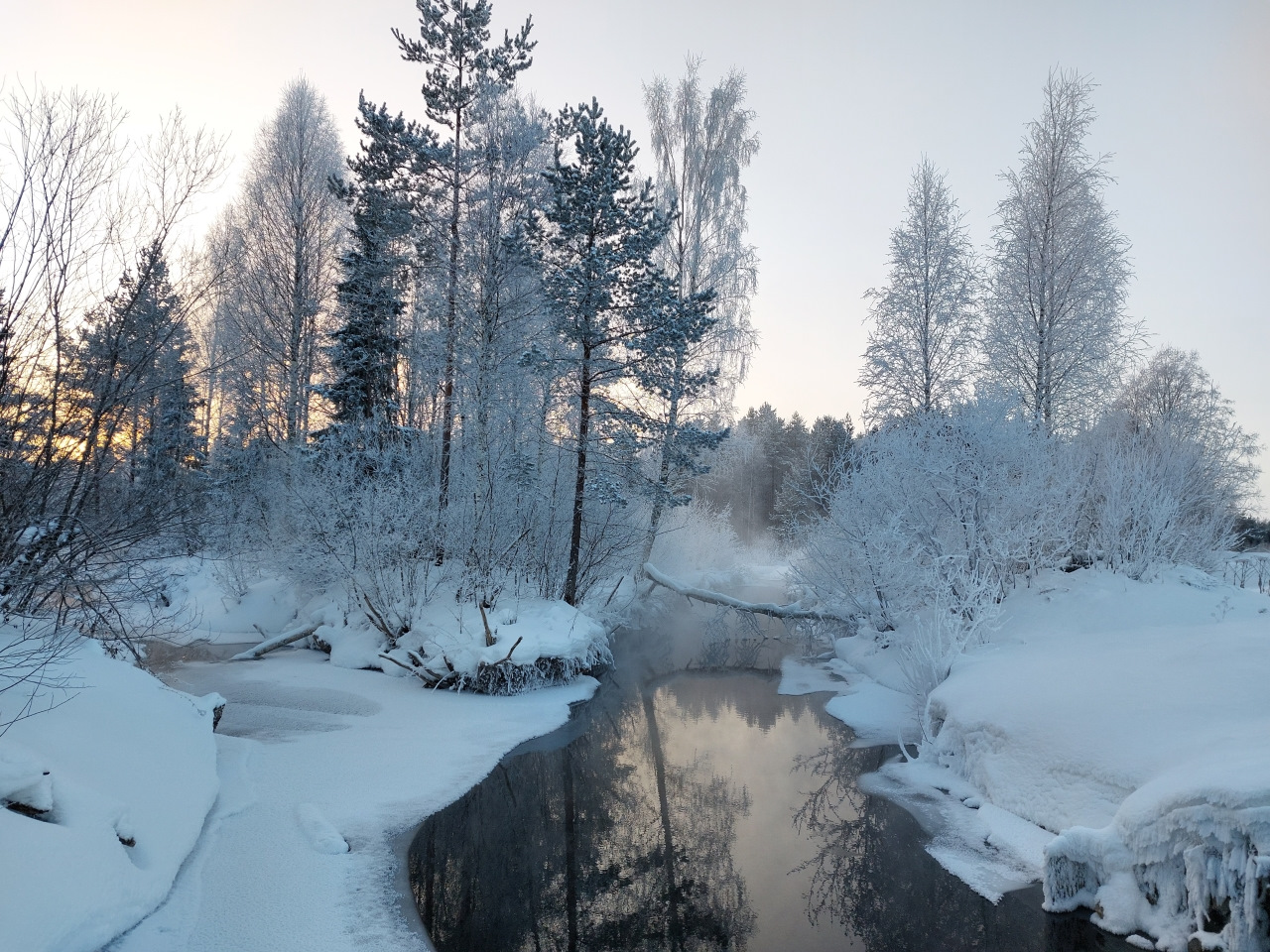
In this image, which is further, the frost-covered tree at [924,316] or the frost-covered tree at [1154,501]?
the frost-covered tree at [924,316]

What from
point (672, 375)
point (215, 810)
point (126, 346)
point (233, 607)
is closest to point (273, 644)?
point (233, 607)

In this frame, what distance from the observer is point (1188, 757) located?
191 inches

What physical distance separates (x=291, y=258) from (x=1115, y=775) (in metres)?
17.6

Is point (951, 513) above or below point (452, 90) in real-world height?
below

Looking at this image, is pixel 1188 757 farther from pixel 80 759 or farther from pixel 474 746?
pixel 80 759

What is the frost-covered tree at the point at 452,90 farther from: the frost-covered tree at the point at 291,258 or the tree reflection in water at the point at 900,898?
the tree reflection in water at the point at 900,898

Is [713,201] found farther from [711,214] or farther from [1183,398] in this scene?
[1183,398]

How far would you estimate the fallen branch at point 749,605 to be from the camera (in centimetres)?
1395

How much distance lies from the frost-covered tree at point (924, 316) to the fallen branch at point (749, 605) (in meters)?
4.89

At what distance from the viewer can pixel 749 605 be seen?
1487 cm

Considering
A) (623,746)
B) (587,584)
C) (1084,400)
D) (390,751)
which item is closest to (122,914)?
(390,751)

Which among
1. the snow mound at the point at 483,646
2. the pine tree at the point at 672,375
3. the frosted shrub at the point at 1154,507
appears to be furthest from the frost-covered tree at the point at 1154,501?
the snow mound at the point at 483,646

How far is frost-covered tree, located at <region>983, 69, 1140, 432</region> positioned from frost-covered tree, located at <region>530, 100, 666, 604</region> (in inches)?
311

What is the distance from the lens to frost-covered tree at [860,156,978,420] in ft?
51.9
